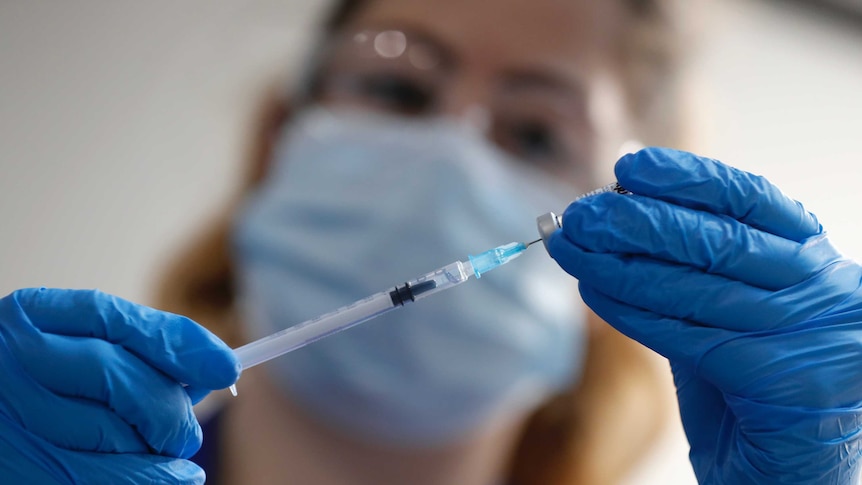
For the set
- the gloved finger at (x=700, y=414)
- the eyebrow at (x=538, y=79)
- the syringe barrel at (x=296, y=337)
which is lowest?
the gloved finger at (x=700, y=414)

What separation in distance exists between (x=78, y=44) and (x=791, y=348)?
169 centimetres

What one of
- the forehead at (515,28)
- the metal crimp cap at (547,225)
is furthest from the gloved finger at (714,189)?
the forehead at (515,28)

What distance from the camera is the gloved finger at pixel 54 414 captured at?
2.48ft

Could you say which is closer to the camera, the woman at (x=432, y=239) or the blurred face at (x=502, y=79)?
the woman at (x=432, y=239)

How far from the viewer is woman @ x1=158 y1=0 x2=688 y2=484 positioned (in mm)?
1335

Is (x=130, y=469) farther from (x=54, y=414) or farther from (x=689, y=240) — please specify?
(x=689, y=240)

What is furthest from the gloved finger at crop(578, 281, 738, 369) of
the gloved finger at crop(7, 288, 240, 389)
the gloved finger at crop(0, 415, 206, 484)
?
the gloved finger at crop(0, 415, 206, 484)

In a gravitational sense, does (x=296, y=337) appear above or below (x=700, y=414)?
above

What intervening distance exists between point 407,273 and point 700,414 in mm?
594

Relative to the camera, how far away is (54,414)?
0.76 m

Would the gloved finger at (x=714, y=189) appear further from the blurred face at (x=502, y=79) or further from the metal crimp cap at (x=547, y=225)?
the blurred face at (x=502, y=79)

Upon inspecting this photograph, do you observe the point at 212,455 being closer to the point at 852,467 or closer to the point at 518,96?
the point at 518,96

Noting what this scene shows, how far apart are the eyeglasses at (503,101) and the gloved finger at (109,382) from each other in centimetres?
91

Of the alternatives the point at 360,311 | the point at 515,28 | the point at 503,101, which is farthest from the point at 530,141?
the point at 360,311
